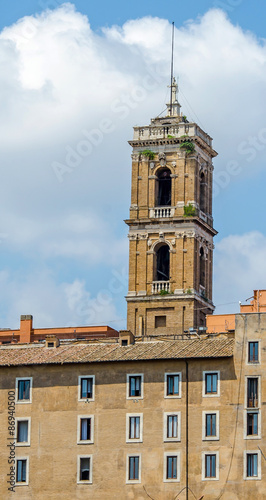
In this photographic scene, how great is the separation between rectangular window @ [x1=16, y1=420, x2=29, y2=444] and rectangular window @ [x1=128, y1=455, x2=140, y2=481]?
26.4ft

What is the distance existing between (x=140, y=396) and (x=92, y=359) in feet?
15.3

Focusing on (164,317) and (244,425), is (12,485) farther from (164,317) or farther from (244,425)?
(164,317)

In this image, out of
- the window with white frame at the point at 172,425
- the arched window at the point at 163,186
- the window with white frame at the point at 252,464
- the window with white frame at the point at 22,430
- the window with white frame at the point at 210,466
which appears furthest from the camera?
the arched window at the point at 163,186

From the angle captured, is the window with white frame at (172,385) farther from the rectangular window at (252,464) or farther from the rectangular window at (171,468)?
the rectangular window at (252,464)

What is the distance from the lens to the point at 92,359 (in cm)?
12750

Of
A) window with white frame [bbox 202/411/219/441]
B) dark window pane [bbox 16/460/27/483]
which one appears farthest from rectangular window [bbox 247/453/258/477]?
dark window pane [bbox 16/460/27/483]

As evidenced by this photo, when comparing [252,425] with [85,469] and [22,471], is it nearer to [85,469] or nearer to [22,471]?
[85,469]

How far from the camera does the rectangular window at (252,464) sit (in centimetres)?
12088

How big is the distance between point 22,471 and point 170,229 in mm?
31153

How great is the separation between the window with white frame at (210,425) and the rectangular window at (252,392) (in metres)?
2.36

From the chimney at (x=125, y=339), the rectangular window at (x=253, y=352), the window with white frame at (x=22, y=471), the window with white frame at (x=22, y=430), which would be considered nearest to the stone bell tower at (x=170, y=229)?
the chimney at (x=125, y=339)

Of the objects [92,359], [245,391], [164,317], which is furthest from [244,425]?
[164,317]

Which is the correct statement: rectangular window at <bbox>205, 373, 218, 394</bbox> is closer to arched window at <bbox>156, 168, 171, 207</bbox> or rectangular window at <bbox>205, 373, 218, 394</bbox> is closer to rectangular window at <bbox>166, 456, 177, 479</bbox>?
rectangular window at <bbox>166, 456, 177, 479</bbox>

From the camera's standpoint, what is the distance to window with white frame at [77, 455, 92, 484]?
124 m
